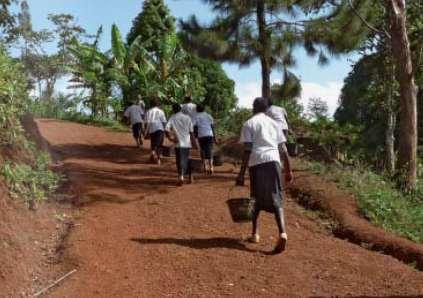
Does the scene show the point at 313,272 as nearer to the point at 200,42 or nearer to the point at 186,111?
the point at 186,111

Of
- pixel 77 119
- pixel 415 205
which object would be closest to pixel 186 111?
pixel 415 205

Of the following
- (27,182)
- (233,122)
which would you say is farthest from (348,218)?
(233,122)

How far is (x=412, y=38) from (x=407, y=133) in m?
5.55

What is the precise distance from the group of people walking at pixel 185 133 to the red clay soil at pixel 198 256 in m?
0.62

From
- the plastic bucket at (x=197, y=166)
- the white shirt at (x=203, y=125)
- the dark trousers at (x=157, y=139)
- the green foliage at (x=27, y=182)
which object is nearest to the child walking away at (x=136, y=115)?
the dark trousers at (x=157, y=139)

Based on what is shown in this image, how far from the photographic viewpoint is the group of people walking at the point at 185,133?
10648 millimetres

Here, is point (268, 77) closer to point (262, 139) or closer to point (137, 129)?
point (137, 129)

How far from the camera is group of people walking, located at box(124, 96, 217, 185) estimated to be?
1065 cm

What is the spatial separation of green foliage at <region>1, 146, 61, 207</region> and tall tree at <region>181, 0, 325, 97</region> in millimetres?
7920

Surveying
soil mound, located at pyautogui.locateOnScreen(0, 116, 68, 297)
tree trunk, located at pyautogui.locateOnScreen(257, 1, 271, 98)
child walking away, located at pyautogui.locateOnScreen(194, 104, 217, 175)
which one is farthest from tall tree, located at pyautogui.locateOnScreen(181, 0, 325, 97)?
soil mound, located at pyautogui.locateOnScreen(0, 116, 68, 297)

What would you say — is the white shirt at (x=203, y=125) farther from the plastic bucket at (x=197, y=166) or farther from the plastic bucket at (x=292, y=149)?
the plastic bucket at (x=292, y=149)

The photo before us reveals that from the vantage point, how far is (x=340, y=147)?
57.0ft

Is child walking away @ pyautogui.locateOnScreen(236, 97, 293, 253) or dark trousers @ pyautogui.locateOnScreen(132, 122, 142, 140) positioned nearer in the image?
child walking away @ pyautogui.locateOnScreen(236, 97, 293, 253)

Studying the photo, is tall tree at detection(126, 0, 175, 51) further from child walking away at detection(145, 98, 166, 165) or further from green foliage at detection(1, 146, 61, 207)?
green foliage at detection(1, 146, 61, 207)
